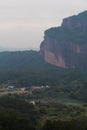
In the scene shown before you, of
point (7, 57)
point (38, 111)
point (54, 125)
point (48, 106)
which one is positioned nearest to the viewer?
point (54, 125)

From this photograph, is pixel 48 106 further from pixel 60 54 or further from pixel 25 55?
pixel 25 55

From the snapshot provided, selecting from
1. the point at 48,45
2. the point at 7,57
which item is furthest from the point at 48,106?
the point at 7,57

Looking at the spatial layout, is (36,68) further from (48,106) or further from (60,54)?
(48,106)

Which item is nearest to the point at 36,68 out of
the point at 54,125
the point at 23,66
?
the point at 23,66

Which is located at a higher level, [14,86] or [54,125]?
[54,125]

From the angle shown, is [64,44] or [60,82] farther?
[64,44]

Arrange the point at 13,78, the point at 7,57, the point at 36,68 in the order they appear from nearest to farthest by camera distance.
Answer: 1. the point at 13,78
2. the point at 36,68
3. the point at 7,57
